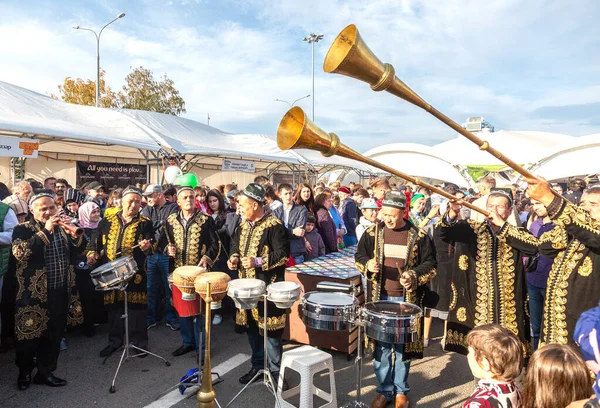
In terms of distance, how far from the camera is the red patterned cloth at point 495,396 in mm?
1975

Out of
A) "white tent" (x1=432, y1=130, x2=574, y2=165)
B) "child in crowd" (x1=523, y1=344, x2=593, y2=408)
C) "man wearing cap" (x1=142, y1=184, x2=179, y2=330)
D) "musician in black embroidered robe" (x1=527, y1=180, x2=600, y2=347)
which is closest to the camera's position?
"child in crowd" (x1=523, y1=344, x2=593, y2=408)

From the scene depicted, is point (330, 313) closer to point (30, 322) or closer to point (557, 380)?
point (557, 380)

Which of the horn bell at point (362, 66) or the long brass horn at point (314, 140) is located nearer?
the horn bell at point (362, 66)

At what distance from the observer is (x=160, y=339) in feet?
18.1

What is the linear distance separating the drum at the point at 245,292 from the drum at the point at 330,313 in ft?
1.43

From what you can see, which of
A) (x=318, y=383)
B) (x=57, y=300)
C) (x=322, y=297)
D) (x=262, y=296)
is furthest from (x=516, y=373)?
(x=57, y=300)

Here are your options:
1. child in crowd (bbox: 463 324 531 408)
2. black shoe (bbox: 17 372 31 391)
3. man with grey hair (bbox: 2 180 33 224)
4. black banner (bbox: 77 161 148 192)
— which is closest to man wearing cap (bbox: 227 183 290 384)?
black shoe (bbox: 17 372 31 391)

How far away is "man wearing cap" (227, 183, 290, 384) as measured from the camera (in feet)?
13.5

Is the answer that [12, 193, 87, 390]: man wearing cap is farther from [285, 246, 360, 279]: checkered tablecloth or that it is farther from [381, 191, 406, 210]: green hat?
[381, 191, 406, 210]: green hat

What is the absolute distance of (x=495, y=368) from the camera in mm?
2068

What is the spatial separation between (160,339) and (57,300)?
5.74ft

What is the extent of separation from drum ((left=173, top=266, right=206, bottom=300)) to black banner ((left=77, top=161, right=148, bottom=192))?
11253mm

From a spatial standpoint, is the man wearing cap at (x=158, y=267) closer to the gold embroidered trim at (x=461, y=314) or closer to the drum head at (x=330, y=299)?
the drum head at (x=330, y=299)

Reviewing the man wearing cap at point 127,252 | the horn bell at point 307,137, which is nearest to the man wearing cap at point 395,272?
the horn bell at point 307,137
